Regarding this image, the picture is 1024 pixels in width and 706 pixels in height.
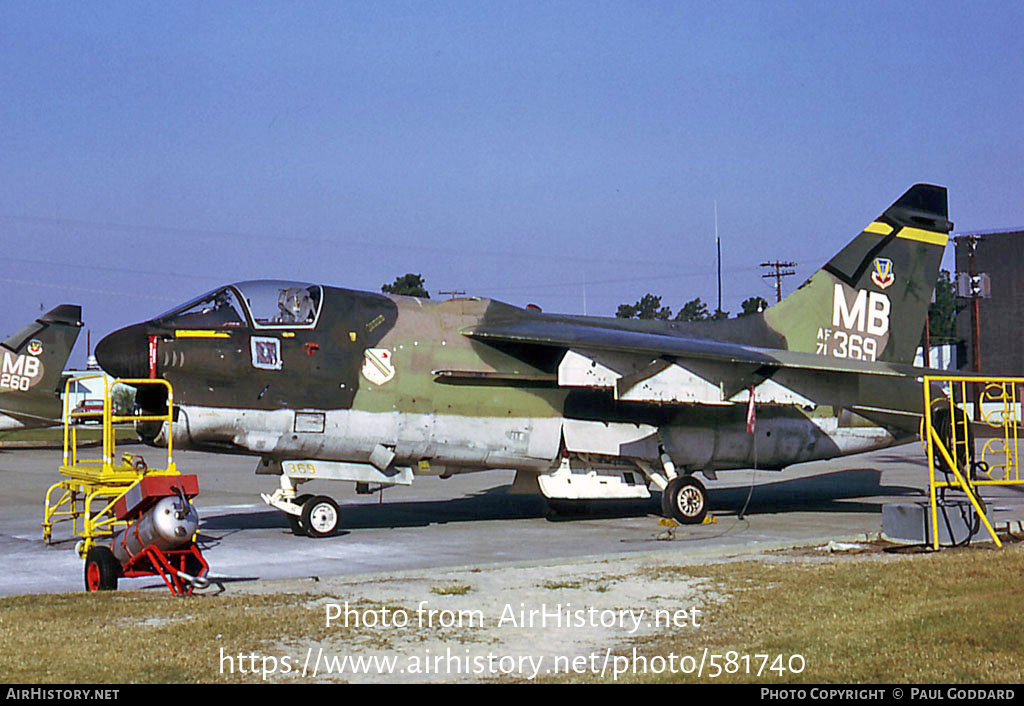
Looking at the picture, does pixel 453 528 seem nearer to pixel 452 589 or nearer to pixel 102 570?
pixel 452 589

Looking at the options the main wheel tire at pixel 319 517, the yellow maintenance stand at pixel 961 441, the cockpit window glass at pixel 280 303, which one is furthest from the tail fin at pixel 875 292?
the main wheel tire at pixel 319 517

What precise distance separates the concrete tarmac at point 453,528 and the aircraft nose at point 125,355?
242 cm

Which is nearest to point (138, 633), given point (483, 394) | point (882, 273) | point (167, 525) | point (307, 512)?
point (167, 525)

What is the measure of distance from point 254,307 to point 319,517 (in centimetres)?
310

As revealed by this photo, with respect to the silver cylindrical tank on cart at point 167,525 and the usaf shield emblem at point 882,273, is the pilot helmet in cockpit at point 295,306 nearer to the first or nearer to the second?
the silver cylindrical tank on cart at point 167,525

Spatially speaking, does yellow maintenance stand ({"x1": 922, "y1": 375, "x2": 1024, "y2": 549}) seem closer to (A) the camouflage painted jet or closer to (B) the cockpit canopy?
(B) the cockpit canopy

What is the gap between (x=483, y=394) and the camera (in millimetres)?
15914

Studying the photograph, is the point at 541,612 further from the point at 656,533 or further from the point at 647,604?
the point at 656,533

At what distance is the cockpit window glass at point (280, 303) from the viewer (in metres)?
14.7

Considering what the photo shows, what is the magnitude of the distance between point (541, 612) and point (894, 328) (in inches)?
538

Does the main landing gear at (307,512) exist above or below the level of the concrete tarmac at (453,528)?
above

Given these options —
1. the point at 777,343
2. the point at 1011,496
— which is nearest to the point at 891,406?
the point at 777,343

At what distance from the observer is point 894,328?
2006 cm

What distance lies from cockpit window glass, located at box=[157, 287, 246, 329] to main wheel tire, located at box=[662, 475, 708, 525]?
702 centimetres
